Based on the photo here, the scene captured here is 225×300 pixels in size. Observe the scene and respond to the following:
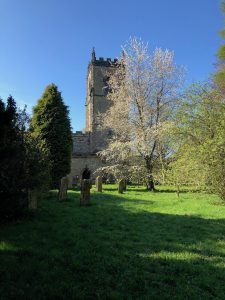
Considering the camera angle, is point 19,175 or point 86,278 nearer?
point 86,278

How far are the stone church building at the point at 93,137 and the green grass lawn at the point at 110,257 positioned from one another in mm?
23038

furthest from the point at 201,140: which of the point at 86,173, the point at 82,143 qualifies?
the point at 82,143

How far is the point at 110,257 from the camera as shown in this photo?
230 inches

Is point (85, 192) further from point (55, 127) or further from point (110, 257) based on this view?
point (55, 127)

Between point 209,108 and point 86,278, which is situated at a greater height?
point 209,108

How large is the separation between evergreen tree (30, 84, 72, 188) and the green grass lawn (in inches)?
429

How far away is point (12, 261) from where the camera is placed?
5.27 m

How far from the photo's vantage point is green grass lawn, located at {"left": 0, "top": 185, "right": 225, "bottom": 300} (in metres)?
4.55

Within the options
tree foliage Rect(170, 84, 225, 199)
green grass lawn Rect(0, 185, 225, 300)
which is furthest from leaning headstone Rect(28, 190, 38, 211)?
tree foliage Rect(170, 84, 225, 199)

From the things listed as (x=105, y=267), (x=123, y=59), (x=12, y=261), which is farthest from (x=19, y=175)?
(x=123, y=59)

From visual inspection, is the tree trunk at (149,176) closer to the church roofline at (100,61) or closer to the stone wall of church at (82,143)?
the stone wall of church at (82,143)

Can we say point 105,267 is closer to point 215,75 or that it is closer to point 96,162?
point 215,75

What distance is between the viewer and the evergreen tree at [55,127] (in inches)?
803

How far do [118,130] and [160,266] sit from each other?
Result: 68.2 ft
